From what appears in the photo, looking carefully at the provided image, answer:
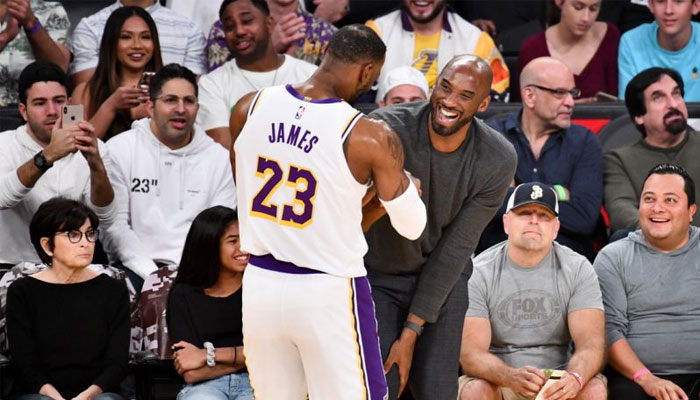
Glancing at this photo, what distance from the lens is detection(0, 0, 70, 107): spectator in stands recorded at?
6.89 meters

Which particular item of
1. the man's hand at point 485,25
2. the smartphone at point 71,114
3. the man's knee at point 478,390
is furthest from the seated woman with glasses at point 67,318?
the man's hand at point 485,25

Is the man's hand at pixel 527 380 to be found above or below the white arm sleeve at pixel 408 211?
below

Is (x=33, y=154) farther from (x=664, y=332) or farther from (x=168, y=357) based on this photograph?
(x=664, y=332)

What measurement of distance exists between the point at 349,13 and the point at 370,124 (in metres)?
4.61

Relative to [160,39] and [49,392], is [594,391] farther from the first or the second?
[160,39]

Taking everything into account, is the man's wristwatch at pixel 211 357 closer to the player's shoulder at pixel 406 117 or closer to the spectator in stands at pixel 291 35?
the player's shoulder at pixel 406 117

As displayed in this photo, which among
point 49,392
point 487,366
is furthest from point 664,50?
point 49,392

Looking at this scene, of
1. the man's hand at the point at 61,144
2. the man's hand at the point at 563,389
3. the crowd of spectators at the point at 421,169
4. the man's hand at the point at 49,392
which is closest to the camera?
the crowd of spectators at the point at 421,169

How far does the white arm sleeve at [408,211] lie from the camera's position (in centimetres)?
405

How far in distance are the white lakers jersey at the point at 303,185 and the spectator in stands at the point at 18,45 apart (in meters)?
3.28

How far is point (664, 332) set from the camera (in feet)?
18.6

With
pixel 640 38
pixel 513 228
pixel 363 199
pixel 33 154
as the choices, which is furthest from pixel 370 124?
pixel 640 38

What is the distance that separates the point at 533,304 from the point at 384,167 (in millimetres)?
1922

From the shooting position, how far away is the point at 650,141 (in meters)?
6.84
